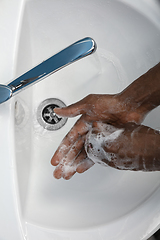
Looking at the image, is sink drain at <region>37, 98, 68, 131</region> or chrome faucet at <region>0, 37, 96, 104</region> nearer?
chrome faucet at <region>0, 37, 96, 104</region>

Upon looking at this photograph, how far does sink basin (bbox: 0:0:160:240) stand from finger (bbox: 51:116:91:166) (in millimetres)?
51

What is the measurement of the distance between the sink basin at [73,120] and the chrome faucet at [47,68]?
34 millimetres

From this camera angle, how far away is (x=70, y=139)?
47cm

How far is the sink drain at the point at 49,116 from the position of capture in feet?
1.76

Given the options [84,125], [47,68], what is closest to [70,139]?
[84,125]

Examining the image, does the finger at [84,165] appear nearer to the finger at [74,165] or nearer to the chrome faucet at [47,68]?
the finger at [74,165]

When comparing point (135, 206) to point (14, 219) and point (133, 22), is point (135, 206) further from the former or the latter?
point (133, 22)

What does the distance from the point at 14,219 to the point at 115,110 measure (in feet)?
0.87

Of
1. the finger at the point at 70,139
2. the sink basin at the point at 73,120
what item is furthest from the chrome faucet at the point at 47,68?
the finger at the point at 70,139

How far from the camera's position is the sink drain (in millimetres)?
537

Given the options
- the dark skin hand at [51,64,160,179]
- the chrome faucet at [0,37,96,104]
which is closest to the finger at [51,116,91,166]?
the dark skin hand at [51,64,160,179]

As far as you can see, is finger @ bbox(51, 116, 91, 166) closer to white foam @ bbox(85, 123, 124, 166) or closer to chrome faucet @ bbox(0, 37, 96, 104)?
white foam @ bbox(85, 123, 124, 166)

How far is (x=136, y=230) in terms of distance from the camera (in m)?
0.39

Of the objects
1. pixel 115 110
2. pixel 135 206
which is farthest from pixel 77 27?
pixel 135 206
